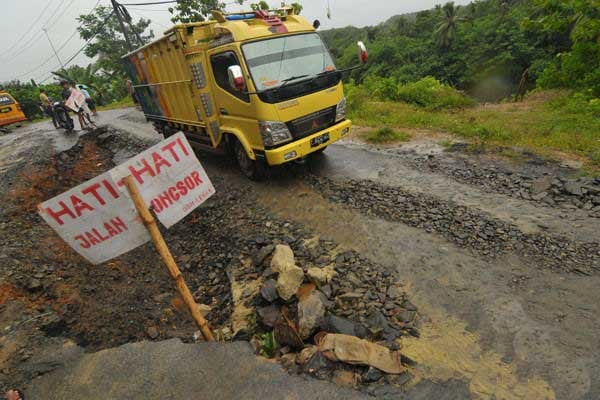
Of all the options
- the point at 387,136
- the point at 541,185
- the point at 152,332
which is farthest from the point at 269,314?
the point at 387,136

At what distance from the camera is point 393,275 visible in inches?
128

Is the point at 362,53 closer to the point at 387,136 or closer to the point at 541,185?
the point at 387,136

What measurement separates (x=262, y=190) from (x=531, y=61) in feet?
112

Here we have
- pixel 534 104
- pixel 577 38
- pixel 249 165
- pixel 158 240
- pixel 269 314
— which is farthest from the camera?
pixel 534 104

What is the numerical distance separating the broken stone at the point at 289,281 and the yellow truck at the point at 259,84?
7.73 ft

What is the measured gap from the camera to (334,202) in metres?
4.84

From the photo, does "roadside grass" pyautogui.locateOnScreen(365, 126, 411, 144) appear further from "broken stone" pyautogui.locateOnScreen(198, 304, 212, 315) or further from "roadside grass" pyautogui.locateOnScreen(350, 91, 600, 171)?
"broken stone" pyautogui.locateOnScreen(198, 304, 212, 315)

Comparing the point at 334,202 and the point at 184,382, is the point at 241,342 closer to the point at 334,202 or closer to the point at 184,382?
the point at 184,382

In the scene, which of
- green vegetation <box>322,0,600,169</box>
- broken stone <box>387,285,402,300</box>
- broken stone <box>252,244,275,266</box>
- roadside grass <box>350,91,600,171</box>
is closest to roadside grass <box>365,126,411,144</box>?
green vegetation <box>322,0,600,169</box>

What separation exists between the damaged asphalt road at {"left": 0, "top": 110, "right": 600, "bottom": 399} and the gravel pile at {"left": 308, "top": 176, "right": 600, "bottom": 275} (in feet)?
0.06

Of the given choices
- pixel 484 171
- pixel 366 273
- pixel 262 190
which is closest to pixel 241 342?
pixel 366 273

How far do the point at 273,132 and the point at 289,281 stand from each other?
273 cm

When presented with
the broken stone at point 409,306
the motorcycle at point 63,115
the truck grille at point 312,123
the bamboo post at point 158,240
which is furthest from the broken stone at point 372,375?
the motorcycle at point 63,115

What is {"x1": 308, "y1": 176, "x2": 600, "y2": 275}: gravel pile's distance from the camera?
3221 millimetres
